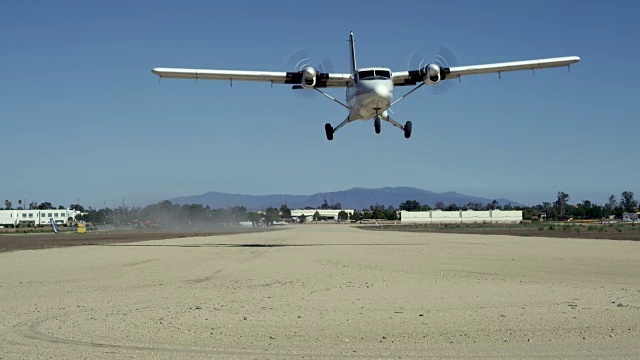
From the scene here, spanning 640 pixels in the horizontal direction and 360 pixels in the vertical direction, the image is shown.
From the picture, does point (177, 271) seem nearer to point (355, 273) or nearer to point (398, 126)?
point (355, 273)

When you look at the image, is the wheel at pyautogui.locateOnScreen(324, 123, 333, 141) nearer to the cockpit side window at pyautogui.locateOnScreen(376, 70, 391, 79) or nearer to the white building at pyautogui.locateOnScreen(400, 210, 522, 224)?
the cockpit side window at pyautogui.locateOnScreen(376, 70, 391, 79)

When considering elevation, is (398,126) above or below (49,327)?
above

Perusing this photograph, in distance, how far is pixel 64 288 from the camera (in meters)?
17.8

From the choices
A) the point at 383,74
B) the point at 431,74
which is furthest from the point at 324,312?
the point at 431,74

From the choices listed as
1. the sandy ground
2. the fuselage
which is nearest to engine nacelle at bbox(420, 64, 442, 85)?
the fuselage

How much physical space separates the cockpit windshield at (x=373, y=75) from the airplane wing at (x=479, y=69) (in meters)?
6.02

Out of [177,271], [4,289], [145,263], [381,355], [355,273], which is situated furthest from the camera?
[145,263]

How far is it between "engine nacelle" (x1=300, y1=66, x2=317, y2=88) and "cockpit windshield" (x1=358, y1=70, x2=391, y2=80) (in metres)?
4.85

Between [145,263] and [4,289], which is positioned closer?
[4,289]

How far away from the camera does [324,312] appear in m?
13.0

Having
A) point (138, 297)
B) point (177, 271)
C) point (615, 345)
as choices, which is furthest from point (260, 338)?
point (177, 271)

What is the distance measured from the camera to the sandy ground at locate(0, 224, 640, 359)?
31.2 feet

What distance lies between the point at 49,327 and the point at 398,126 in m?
29.8

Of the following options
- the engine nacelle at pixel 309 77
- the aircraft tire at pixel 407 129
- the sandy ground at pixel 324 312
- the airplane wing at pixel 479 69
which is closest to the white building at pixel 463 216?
the airplane wing at pixel 479 69
